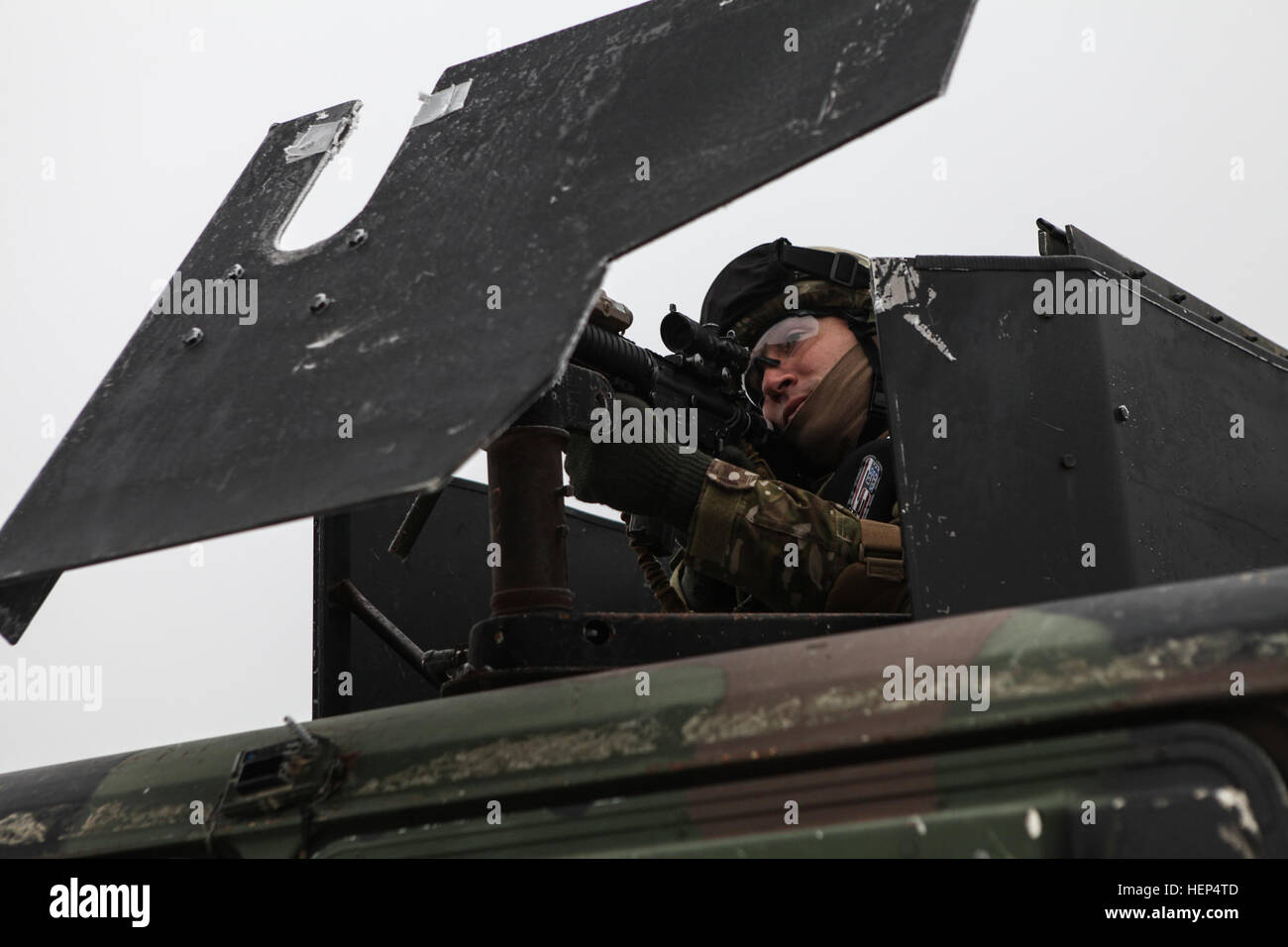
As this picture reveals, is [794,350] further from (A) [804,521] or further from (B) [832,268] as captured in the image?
(A) [804,521]

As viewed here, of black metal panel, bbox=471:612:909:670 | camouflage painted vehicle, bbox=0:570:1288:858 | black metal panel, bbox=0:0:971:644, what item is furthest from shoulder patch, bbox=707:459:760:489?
camouflage painted vehicle, bbox=0:570:1288:858

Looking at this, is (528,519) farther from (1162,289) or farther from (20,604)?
(1162,289)

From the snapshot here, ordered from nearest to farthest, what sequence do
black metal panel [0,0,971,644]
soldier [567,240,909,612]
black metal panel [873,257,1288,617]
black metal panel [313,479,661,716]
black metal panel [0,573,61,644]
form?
black metal panel [0,0,971,644], black metal panel [0,573,61,644], black metal panel [873,257,1288,617], soldier [567,240,909,612], black metal panel [313,479,661,716]

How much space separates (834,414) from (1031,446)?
4.13ft

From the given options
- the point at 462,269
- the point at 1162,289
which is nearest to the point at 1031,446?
the point at 1162,289

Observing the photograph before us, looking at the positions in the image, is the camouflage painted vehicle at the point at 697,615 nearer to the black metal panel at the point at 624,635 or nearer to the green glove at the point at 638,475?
the black metal panel at the point at 624,635

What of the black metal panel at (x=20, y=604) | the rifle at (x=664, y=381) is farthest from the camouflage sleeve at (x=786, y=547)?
the black metal panel at (x=20, y=604)

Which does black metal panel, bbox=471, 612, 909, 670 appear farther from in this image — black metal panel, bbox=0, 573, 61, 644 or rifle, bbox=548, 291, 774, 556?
black metal panel, bbox=0, 573, 61, 644

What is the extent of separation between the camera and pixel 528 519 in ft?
7.35

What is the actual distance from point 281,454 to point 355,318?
0.22 meters

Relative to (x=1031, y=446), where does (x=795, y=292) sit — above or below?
above

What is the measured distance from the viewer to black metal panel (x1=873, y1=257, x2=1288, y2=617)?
2.21 m

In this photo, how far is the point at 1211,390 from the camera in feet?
8.29

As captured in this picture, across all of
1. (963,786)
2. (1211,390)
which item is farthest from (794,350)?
(963,786)
